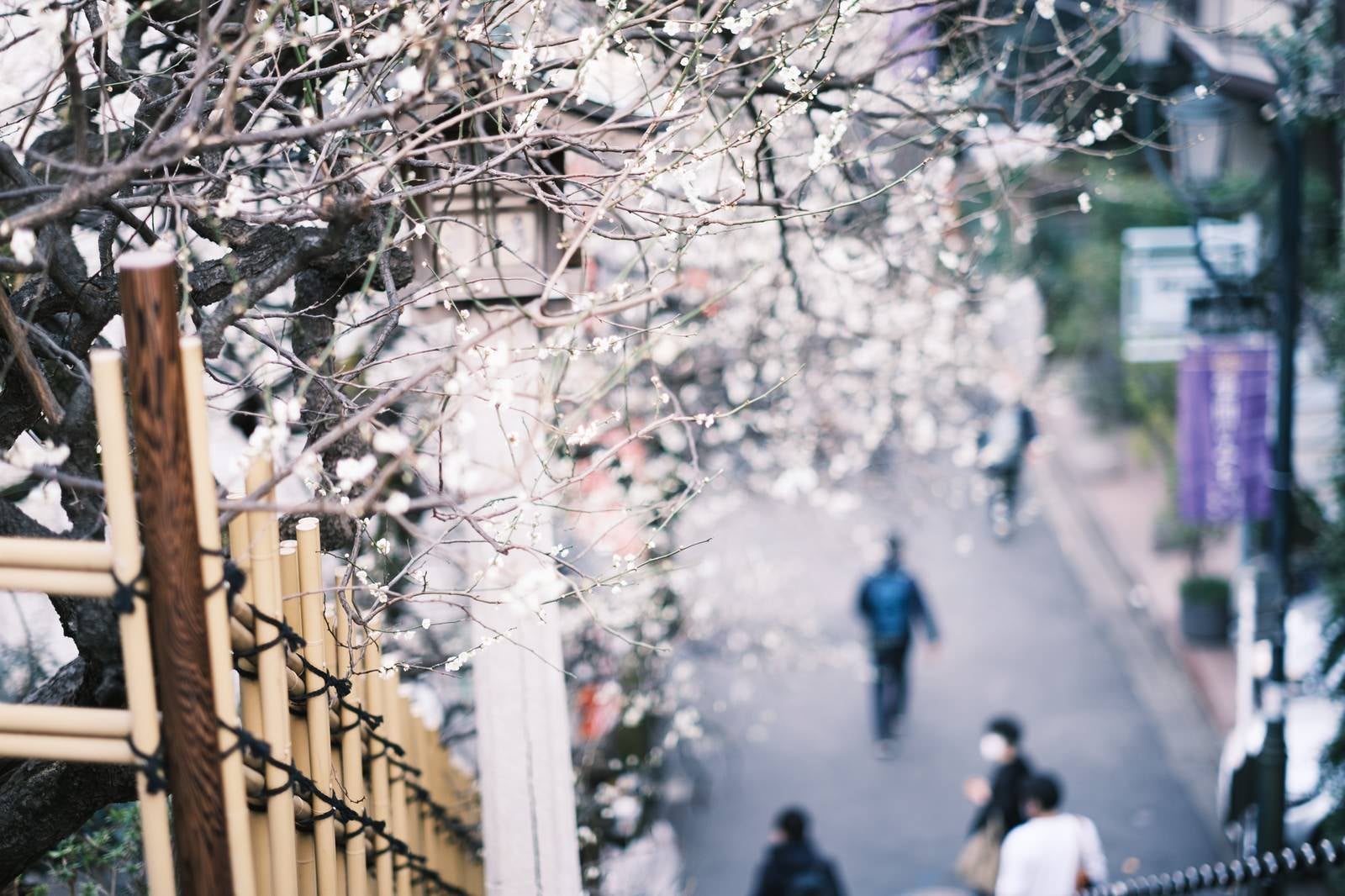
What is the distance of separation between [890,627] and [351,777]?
7042 mm

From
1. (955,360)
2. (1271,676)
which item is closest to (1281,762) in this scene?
(1271,676)

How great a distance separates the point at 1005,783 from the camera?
6852mm

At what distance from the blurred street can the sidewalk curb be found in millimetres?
31

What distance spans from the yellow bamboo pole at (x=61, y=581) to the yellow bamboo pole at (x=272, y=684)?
0.89ft

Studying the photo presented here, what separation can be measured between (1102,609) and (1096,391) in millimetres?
4780

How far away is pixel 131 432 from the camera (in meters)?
2.91

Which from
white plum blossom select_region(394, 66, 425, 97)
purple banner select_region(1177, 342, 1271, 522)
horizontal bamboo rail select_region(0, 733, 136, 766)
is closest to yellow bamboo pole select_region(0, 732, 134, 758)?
horizontal bamboo rail select_region(0, 733, 136, 766)

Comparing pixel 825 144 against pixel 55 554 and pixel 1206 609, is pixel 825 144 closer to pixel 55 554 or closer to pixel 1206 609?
pixel 55 554

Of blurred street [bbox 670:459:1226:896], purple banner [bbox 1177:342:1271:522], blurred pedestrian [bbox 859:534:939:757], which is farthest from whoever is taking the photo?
blurred pedestrian [bbox 859:534:939:757]

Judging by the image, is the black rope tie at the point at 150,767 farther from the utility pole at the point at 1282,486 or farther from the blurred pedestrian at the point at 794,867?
the utility pole at the point at 1282,486

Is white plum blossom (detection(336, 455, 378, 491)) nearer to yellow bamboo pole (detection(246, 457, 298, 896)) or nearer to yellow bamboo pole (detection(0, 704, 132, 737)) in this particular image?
yellow bamboo pole (detection(246, 457, 298, 896))

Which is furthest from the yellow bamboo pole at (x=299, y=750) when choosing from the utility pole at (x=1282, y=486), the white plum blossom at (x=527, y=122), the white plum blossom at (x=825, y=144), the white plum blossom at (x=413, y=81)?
the utility pole at (x=1282, y=486)

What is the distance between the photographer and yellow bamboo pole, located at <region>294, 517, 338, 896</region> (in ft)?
7.97

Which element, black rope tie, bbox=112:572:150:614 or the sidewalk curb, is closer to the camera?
black rope tie, bbox=112:572:150:614
